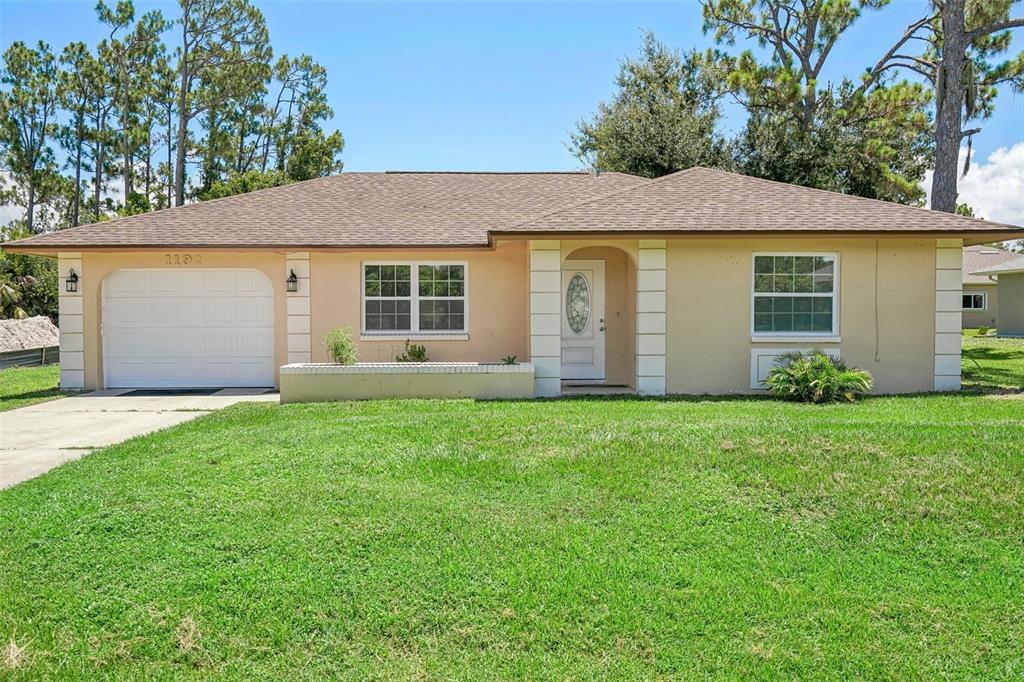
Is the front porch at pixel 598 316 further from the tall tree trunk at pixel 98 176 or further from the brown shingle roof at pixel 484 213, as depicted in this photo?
the tall tree trunk at pixel 98 176

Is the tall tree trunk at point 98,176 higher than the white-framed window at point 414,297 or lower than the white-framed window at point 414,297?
higher

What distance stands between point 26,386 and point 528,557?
13.1 meters

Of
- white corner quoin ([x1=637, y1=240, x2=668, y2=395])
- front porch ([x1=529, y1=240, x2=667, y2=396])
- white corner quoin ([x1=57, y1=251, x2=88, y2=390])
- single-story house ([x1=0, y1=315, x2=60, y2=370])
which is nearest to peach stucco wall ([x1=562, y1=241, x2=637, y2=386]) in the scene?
front porch ([x1=529, y1=240, x2=667, y2=396])

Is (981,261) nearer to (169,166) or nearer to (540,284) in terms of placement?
(540,284)

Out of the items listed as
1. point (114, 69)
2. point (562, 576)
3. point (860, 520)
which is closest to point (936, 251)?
point (860, 520)

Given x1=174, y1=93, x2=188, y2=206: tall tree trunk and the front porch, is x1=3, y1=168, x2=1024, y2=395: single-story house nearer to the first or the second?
the front porch

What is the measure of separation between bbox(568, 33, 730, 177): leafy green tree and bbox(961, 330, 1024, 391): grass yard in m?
9.69

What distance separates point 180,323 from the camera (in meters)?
13.6

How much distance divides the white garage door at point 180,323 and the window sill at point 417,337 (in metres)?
2.03

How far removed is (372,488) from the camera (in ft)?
19.4

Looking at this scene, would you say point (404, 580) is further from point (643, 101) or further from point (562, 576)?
point (643, 101)

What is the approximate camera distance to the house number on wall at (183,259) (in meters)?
13.5

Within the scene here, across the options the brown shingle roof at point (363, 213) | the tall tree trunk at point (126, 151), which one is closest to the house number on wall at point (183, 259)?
the brown shingle roof at point (363, 213)

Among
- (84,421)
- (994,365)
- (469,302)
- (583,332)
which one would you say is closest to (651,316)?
(583,332)
